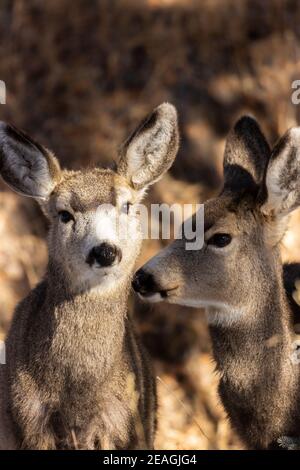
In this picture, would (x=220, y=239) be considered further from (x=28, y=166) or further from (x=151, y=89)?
(x=151, y=89)

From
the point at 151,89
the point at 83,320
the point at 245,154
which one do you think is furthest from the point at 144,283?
the point at 151,89

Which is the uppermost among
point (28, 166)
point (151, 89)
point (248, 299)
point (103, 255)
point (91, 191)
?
point (151, 89)

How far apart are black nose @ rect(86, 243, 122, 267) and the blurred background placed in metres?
3.14

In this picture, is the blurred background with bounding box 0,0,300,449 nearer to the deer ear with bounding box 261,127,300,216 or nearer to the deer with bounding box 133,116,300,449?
the deer with bounding box 133,116,300,449

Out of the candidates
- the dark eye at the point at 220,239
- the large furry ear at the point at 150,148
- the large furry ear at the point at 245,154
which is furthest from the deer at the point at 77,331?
the large furry ear at the point at 245,154

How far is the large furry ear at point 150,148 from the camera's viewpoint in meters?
5.67

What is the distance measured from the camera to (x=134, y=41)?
355 inches

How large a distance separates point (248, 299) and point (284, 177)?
2.11ft

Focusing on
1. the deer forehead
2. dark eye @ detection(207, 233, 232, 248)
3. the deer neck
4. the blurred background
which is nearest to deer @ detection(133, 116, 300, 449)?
dark eye @ detection(207, 233, 232, 248)

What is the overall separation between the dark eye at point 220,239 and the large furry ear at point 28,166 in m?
0.86

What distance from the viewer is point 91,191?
543 centimetres

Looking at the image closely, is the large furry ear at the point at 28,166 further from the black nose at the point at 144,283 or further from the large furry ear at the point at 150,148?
the black nose at the point at 144,283
